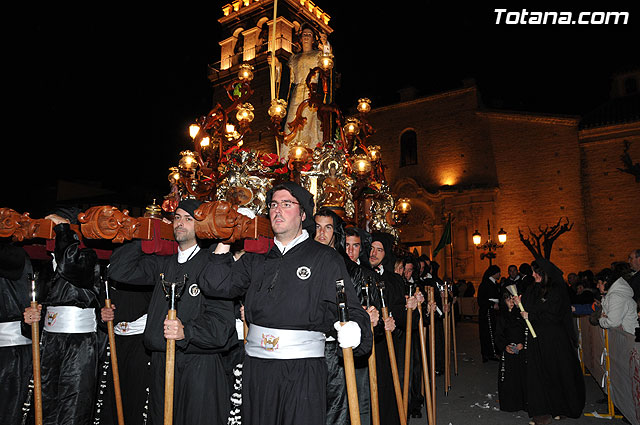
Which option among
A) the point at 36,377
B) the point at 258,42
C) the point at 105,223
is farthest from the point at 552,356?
the point at 258,42

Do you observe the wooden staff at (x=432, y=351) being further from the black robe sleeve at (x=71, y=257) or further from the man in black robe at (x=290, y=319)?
the black robe sleeve at (x=71, y=257)

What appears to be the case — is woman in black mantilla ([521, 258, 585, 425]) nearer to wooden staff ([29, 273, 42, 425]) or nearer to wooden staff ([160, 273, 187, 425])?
wooden staff ([160, 273, 187, 425])

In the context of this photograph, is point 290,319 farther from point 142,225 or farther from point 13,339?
point 13,339

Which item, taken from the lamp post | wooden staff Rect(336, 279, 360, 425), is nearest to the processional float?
Result: wooden staff Rect(336, 279, 360, 425)

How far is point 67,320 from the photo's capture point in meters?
4.64

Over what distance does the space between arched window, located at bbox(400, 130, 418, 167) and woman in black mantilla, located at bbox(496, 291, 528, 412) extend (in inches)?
784

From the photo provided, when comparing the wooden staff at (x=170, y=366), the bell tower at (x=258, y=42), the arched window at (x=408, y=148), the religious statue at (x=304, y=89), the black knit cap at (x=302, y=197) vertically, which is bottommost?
the wooden staff at (x=170, y=366)

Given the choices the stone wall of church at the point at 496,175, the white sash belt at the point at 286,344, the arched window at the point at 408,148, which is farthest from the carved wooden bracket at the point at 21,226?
the arched window at the point at 408,148

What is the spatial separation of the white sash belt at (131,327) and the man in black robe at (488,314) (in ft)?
26.3

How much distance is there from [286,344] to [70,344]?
2.85 m

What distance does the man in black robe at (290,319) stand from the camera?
9.71ft

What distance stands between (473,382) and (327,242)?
584cm

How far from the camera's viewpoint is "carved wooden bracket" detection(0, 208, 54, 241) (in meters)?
3.47

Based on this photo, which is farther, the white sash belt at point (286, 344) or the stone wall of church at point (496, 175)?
the stone wall of church at point (496, 175)
